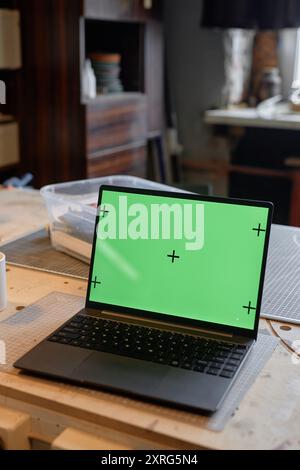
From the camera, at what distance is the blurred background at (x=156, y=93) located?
3.19 meters

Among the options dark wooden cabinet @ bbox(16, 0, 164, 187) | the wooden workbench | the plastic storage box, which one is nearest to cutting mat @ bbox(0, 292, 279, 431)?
the wooden workbench

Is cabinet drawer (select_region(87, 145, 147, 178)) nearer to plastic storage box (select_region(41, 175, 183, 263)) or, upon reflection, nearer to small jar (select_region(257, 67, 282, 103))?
small jar (select_region(257, 67, 282, 103))

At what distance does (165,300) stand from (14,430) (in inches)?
14.0

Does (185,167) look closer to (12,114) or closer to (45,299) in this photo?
(12,114)

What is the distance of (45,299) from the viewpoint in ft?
4.28

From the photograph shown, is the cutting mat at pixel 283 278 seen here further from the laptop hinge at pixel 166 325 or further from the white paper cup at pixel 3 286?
the white paper cup at pixel 3 286

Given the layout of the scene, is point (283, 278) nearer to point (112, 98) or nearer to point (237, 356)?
point (237, 356)

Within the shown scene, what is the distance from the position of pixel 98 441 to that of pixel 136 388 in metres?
0.10

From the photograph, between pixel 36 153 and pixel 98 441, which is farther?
pixel 36 153

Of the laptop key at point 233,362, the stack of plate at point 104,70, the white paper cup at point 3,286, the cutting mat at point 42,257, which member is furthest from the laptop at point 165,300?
the stack of plate at point 104,70

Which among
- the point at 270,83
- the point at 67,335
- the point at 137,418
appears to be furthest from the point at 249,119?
the point at 137,418

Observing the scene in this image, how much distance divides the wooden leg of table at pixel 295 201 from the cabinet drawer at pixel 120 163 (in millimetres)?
919

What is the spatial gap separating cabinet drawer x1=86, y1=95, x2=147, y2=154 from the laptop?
2.14 m

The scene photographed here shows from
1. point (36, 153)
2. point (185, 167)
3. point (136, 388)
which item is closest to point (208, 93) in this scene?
point (185, 167)
